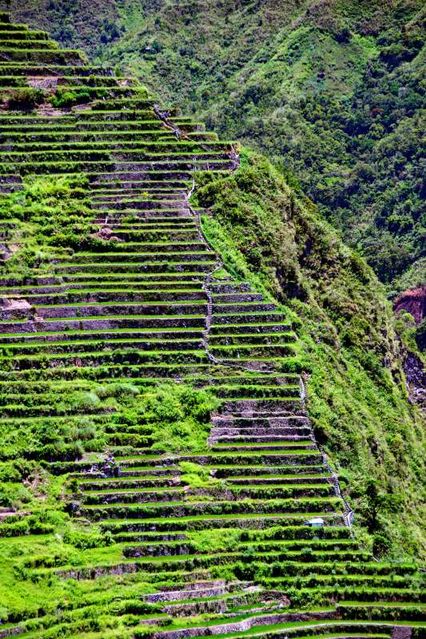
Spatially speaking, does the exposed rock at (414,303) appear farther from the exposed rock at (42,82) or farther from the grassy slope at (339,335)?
the exposed rock at (42,82)

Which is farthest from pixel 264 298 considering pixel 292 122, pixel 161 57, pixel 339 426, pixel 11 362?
pixel 161 57

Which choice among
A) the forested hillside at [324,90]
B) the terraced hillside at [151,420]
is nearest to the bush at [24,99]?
the terraced hillside at [151,420]

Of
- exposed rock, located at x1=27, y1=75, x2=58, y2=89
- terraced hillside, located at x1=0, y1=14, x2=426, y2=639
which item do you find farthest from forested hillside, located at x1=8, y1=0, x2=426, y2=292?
terraced hillside, located at x1=0, y1=14, x2=426, y2=639

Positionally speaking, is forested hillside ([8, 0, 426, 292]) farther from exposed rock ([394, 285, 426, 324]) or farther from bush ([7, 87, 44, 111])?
bush ([7, 87, 44, 111])

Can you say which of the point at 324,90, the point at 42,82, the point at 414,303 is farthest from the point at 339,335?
the point at 324,90

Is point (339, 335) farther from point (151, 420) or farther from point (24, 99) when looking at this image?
point (151, 420)

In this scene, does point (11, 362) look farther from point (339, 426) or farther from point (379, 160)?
point (379, 160)
